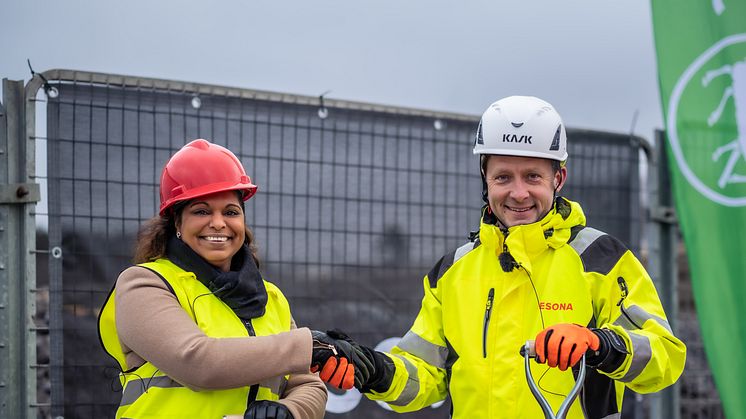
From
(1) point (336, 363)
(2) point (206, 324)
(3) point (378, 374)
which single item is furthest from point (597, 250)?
(2) point (206, 324)

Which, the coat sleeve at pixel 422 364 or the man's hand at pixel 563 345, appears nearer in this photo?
the man's hand at pixel 563 345

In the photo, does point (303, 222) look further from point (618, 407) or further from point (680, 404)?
point (680, 404)

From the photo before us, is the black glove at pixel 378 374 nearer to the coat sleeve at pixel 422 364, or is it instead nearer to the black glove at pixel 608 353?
the coat sleeve at pixel 422 364

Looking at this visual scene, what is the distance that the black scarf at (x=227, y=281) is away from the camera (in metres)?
3.17

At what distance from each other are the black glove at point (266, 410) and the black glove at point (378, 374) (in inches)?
21.1

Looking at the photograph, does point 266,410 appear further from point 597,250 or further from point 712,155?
point 712,155

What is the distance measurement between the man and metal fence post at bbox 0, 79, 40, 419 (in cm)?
178

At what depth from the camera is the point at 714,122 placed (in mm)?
4812

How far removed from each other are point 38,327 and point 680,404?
164 inches

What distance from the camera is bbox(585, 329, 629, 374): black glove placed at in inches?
123

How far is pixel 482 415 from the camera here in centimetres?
348

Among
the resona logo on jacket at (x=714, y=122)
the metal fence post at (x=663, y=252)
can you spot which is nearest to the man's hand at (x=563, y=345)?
the resona logo on jacket at (x=714, y=122)

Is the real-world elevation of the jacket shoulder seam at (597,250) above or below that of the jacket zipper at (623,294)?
above

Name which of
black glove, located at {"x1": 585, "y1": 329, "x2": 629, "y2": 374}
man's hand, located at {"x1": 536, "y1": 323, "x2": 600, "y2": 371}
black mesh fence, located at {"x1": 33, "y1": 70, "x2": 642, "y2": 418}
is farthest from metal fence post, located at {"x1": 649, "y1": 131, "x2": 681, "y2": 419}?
man's hand, located at {"x1": 536, "y1": 323, "x2": 600, "y2": 371}
